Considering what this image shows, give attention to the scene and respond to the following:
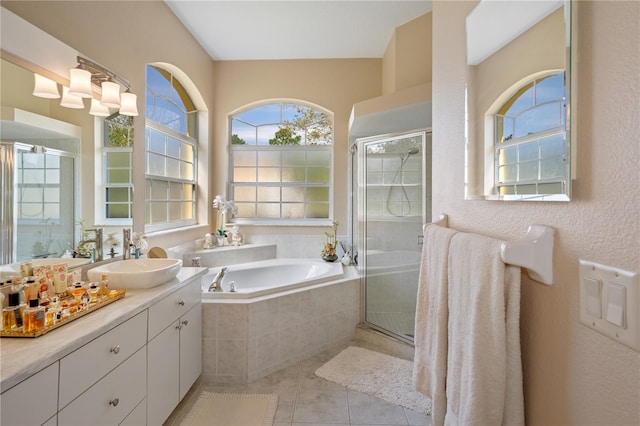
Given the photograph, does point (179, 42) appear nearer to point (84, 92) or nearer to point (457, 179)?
point (84, 92)

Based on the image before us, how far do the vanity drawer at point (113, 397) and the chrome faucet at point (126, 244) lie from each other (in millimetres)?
954

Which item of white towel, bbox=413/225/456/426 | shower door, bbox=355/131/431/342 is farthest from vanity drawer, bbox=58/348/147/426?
shower door, bbox=355/131/431/342

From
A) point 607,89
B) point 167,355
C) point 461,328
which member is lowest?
point 167,355

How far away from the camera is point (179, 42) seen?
316 centimetres

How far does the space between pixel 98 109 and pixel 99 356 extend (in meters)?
1.55

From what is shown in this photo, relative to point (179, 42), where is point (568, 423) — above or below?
below

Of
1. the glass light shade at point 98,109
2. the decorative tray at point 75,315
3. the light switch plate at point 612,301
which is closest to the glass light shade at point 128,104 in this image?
the glass light shade at point 98,109

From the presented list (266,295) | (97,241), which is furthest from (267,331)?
(97,241)

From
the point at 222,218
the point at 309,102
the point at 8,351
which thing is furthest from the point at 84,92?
the point at 309,102

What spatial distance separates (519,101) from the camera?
741 millimetres

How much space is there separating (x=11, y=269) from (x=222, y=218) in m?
2.57

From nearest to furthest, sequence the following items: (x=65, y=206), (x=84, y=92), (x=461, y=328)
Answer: (x=461, y=328)
(x=65, y=206)
(x=84, y=92)

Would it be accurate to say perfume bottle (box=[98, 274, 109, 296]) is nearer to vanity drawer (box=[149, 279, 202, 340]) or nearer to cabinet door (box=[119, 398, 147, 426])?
vanity drawer (box=[149, 279, 202, 340])

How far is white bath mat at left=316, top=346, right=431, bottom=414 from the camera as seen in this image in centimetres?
211
